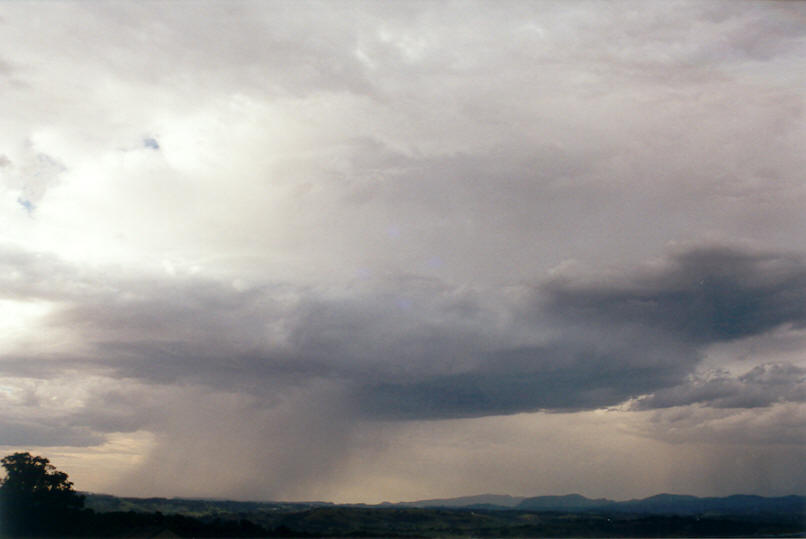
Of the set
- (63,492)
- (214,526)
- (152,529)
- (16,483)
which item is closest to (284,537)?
(214,526)

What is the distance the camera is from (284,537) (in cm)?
15312

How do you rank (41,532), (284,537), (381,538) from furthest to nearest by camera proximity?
(381,538), (284,537), (41,532)

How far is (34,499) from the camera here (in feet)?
446

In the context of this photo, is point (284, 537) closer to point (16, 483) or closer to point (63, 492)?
point (63, 492)

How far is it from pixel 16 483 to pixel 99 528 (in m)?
20.8

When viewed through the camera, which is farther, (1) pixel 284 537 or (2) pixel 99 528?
(1) pixel 284 537

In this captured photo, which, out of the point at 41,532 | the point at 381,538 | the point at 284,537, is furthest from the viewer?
the point at 381,538

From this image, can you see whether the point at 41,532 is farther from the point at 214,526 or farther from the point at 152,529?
the point at 214,526

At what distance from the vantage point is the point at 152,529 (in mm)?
134000

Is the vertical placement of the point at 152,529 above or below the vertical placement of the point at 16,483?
below

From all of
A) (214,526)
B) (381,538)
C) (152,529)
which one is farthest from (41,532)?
(381,538)

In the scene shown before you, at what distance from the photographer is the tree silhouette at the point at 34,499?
133m

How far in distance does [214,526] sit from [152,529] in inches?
984

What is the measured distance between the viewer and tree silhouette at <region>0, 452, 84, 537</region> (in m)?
133
